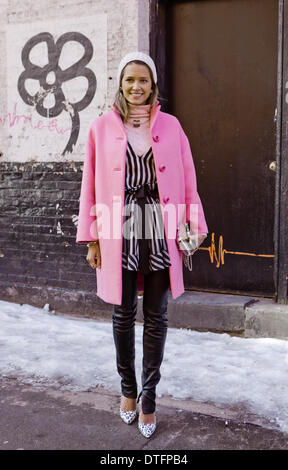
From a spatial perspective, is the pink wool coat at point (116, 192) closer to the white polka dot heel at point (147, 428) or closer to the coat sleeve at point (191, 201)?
the coat sleeve at point (191, 201)

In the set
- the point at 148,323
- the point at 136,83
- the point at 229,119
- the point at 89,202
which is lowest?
the point at 148,323

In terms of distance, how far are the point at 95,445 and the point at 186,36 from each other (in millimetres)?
3828

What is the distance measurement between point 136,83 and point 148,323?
50.7 inches

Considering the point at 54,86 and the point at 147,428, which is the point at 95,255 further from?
the point at 54,86

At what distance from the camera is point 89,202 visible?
125 inches

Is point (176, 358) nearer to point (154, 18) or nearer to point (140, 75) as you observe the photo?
point (140, 75)

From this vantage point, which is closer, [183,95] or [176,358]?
[176,358]

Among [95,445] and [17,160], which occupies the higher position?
[17,160]

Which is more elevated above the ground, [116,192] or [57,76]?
[57,76]

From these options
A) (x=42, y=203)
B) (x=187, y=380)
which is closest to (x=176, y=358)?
(x=187, y=380)

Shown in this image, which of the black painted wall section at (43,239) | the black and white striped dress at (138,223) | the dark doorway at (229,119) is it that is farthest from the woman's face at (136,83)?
the black painted wall section at (43,239)

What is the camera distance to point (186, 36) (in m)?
5.39

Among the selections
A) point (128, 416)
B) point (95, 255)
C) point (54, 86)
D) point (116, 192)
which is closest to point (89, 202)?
point (116, 192)

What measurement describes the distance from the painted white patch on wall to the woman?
2.42 meters
